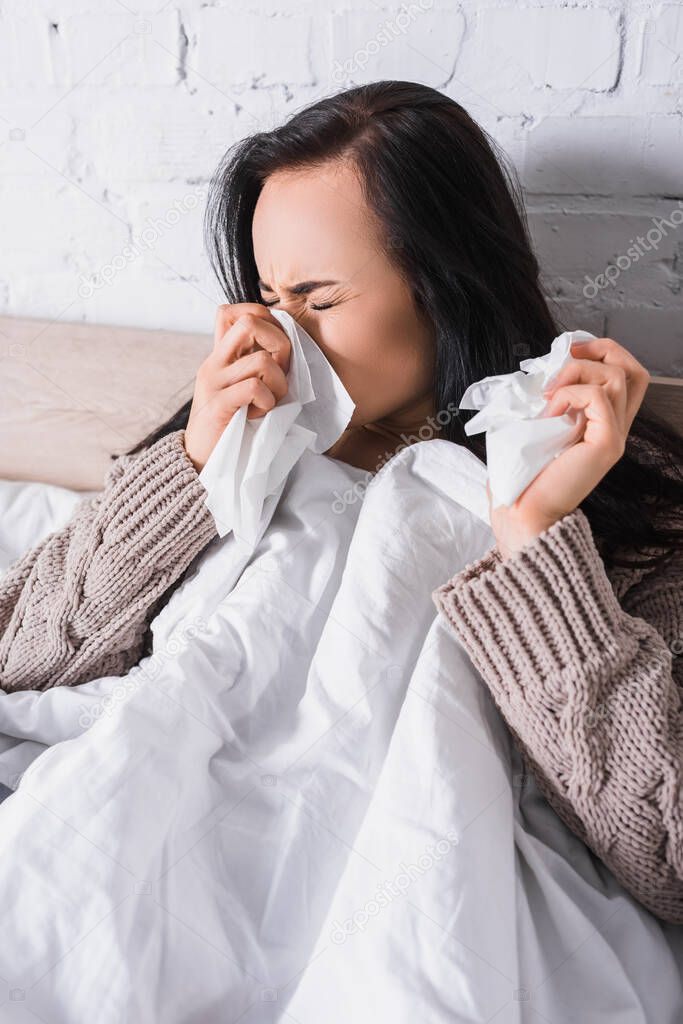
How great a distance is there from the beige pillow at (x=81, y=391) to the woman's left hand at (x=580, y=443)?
599 millimetres

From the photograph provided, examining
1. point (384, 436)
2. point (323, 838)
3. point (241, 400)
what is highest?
point (241, 400)

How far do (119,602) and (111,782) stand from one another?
245 mm

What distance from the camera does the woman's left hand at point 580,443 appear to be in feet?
2.43

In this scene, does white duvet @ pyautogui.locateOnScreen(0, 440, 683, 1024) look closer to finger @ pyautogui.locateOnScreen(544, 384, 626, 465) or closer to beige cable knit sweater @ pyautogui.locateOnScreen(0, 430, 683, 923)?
beige cable knit sweater @ pyautogui.locateOnScreen(0, 430, 683, 923)

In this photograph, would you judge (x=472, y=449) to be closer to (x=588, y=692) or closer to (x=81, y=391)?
(x=588, y=692)

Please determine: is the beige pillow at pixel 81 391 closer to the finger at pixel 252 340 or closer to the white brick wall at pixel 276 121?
the white brick wall at pixel 276 121

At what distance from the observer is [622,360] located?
30.7 inches

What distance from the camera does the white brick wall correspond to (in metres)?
1.02

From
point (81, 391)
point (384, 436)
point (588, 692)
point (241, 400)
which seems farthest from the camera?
point (81, 391)

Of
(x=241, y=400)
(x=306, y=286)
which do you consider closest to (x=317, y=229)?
(x=306, y=286)

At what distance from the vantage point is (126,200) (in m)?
1.27

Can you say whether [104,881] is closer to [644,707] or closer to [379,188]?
[644,707]

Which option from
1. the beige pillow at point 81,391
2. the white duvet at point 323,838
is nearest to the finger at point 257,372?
the white duvet at point 323,838

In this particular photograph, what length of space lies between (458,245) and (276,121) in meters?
0.38
